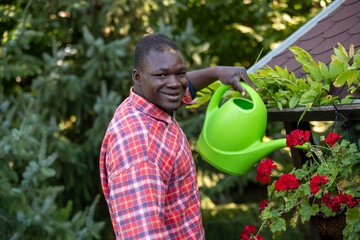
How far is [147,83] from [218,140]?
383 mm

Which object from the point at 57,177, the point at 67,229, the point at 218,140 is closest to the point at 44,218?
the point at 67,229

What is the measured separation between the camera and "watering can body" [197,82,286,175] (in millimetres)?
1566

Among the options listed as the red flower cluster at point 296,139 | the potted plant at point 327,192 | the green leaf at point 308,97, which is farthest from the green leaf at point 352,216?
the green leaf at point 308,97

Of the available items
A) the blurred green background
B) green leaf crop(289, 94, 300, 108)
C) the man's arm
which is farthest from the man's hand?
the blurred green background

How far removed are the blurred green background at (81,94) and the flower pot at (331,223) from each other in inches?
71.6

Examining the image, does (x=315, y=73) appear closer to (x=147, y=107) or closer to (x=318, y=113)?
(x=318, y=113)

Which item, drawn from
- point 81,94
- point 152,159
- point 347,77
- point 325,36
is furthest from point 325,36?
point 81,94

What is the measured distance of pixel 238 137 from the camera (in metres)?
1.58

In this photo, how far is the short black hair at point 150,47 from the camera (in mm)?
1386

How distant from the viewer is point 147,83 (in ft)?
4.59

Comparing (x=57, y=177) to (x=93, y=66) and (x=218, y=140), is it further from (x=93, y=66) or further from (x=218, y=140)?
(x=218, y=140)

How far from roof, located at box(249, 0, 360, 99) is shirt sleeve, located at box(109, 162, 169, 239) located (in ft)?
2.66

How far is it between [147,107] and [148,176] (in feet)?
0.94

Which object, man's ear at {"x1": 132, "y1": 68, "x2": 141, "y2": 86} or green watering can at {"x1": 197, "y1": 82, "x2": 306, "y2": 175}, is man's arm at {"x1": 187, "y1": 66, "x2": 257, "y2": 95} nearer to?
green watering can at {"x1": 197, "y1": 82, "x2": 306, "y2": 175}
